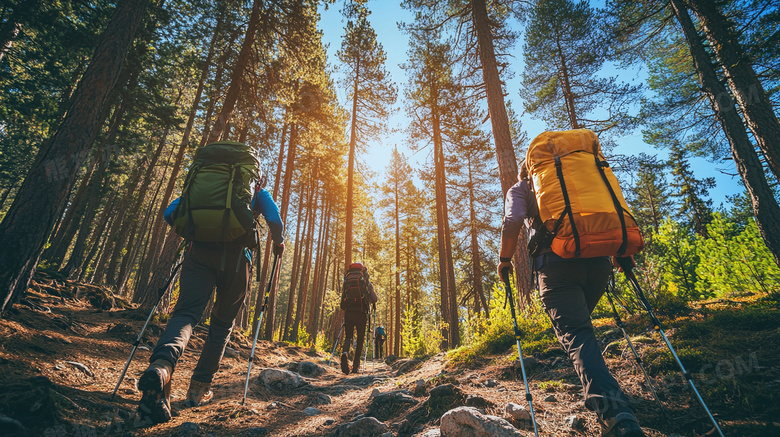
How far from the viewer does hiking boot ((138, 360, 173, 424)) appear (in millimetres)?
2092

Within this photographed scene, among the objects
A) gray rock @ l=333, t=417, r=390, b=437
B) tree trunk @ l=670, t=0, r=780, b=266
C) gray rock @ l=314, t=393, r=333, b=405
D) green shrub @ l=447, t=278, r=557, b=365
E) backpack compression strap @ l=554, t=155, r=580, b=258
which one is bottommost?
gray rock @ l=314, t=393, r=333, b=405

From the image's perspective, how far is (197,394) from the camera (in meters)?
2.89

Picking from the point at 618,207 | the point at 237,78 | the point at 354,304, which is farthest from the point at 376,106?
the point at 618,207

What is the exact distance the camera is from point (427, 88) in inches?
490

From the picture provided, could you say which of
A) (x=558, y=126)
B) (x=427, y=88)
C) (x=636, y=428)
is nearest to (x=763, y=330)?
(x=636, y=428)

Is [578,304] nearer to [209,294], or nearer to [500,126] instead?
[209,294]

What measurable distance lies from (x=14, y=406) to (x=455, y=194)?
17.4 m

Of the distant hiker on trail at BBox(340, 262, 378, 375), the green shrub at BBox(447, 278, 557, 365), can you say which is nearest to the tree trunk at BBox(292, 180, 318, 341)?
the distant hiker on trail at BBox(340, 262, 378, 375)

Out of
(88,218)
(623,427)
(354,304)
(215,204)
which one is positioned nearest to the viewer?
(623,427)

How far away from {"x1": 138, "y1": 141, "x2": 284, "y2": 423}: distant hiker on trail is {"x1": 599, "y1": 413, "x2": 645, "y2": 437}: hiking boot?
2.97 metres

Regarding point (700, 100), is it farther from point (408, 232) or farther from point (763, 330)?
point (408, 232)

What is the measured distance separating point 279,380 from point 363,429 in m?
2.60

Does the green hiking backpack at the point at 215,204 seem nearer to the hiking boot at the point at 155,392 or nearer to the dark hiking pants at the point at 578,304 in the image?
the hiking boot at the point at 155,392

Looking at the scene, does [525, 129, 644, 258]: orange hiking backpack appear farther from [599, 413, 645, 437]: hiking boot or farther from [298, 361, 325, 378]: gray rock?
[298, 361, 325, 378]: gray rock
